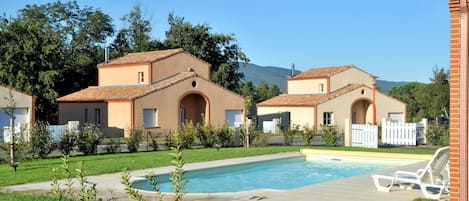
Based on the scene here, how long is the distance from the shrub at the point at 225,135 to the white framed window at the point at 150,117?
9669mm

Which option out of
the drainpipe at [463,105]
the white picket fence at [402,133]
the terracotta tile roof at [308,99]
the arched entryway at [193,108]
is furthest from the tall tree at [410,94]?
the drainpipe at [463,105]

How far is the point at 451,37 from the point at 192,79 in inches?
1215

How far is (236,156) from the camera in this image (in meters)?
20.8

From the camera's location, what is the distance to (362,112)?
47.5 m

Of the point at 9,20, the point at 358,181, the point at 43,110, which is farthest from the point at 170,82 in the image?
the point at 358,181

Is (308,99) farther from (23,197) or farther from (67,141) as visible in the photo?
(23,197)

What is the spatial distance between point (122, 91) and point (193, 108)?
17.5 ft

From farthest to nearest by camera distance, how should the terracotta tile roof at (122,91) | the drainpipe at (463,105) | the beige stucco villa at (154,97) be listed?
the terracotta tile roof at (122,91), the beige stucco villa at (154,97), the drainpipe at (463,105)

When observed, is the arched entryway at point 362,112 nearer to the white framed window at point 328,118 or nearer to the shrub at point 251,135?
the white framed window at point 328,118

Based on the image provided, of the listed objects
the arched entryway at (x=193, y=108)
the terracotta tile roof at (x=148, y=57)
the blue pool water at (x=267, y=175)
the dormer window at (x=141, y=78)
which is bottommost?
the blue pool water at (x=267, y=175)

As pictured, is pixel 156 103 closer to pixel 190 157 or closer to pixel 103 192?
pixel 190 157

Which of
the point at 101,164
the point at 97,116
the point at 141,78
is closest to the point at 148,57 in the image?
the point at 141,78

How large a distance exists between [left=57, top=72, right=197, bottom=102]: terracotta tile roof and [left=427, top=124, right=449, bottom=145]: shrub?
16.1 meters

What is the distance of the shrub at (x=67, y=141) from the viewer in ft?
69.6
